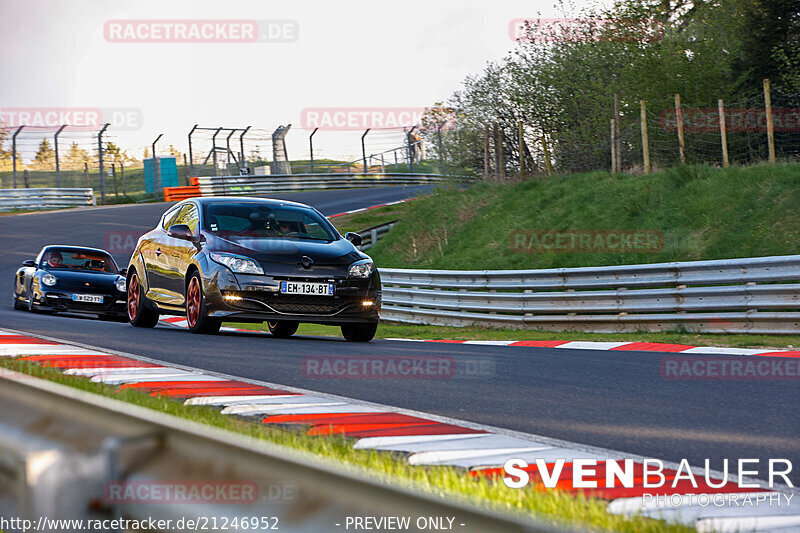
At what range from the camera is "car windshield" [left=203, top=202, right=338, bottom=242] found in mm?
10391

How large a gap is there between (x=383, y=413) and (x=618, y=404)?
1.60 metres

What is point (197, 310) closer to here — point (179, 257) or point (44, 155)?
point (179, 257)

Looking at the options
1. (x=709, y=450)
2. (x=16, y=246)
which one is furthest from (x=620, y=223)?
(x=16, y=246)

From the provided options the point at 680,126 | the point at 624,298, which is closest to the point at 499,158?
the point at 680,126

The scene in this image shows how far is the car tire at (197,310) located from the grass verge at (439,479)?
4218mm

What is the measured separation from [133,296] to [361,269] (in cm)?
349

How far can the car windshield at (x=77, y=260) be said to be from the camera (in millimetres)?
15920

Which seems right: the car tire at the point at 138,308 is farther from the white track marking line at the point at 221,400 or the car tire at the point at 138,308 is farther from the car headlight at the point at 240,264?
the white track marking line at the point at 221,400

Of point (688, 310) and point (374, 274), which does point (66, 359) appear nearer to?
point (374, 274)

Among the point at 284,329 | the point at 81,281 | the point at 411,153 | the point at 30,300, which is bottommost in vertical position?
the point at 284,329

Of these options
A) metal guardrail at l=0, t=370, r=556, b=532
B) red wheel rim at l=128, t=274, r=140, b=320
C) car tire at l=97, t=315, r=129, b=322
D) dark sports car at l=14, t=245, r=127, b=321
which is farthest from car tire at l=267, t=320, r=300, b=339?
metal guardrail at l=0, t=370, r=556, b=532

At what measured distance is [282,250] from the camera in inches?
388

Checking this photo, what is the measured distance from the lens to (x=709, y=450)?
4.56m

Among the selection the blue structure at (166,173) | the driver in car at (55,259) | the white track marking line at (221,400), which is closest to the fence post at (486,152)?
the driver in car at (55,259)
